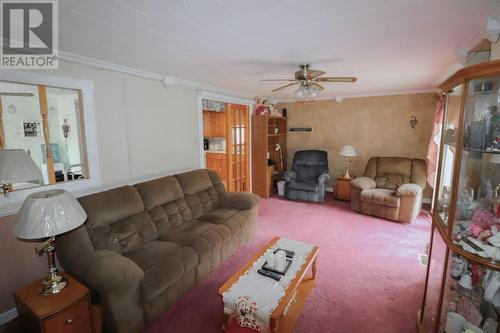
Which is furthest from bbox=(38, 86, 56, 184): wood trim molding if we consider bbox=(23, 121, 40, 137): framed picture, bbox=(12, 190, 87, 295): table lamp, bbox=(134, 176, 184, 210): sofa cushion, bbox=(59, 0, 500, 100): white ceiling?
bbox=(23, 121, 40, 137): framed picture

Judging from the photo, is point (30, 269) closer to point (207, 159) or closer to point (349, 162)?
point (207, 159)

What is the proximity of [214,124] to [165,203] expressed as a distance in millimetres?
2918

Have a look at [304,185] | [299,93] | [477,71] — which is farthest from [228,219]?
[477,71]

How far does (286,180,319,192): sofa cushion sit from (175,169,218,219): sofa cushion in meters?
1.95

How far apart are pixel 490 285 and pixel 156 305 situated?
220 cm

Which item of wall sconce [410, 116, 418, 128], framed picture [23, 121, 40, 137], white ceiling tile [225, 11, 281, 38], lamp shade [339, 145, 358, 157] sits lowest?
lamp shade [339, 145, 358, 157]

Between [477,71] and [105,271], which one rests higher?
[477,71]

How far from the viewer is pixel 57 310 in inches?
58.6

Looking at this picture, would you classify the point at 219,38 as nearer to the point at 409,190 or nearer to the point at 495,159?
the point at 495,159

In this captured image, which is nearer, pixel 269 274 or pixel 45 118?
pixel 269 274

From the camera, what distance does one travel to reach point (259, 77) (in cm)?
334

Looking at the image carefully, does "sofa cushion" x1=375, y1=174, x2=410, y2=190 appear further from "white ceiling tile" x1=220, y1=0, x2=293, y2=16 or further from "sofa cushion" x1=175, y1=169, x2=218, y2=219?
"white ceiling tile" x1=220, y1=0, x2=293, y2=16

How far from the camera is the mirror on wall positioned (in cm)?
203

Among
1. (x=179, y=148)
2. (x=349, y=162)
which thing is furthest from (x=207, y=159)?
(x=349, y=162)
